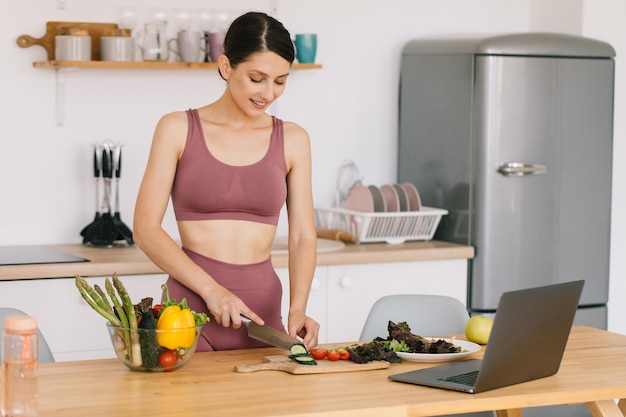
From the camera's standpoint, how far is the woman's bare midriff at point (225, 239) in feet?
8.66

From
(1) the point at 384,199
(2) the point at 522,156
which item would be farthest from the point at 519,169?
(1) the point at 384,199

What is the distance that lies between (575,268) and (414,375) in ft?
7.13

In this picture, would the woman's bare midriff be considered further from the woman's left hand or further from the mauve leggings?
the woman's left hand

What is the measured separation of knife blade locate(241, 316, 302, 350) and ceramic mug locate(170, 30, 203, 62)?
1751 millimetres

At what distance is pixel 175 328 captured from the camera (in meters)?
2.15

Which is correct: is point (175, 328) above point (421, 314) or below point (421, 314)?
above

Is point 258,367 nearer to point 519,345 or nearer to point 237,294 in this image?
point 237,294

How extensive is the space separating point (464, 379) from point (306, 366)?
33 cm

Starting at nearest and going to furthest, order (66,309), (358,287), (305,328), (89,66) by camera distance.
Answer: (305,328) → (66,309) → (89,66) → (358,287)

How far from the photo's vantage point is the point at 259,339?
7.84 ft

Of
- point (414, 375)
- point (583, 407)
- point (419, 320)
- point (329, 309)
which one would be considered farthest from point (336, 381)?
point (329, 309)

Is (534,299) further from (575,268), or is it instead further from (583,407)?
(575,268)

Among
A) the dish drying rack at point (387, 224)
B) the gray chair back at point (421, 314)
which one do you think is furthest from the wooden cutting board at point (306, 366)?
the dish drying rack at point (387, 224)

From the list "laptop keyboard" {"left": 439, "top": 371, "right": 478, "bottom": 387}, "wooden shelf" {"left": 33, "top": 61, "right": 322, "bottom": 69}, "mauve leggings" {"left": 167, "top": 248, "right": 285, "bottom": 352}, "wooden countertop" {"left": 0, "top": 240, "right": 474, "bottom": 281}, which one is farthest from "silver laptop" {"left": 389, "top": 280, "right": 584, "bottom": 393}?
"wooden shelf" {"left": 33, "top": 61, "right": 322, "bottom": 69}
